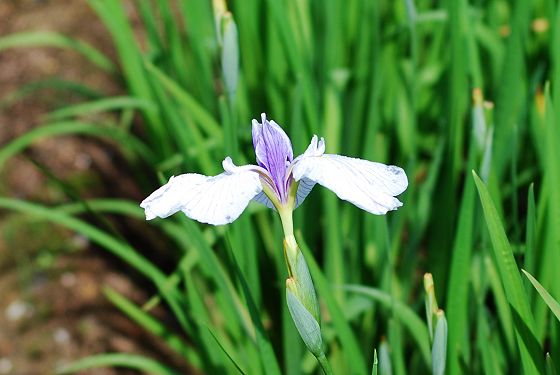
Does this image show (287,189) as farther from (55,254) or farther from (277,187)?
(55,254)

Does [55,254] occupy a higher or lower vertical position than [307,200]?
lower

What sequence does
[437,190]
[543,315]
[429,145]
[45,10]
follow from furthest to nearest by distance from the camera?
[45,10]
[429,145]
[437,190]
[543,315]

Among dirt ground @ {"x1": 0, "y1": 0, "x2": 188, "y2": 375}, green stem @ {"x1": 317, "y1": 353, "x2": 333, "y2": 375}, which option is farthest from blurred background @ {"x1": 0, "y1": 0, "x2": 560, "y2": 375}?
green stem @ {"x1": 317, "y1": 353, "x2": 333, "y2": 375}

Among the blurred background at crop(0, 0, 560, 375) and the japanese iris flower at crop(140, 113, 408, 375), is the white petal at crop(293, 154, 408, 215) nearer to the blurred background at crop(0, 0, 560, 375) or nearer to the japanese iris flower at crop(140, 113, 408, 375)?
the japanese iris flower at crop(140, 113, 408, 375)

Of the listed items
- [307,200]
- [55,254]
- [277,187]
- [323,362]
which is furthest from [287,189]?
[55,254]

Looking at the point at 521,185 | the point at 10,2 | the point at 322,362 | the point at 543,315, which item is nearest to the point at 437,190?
the point at 521,185

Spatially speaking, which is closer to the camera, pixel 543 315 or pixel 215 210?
pixel 215 210

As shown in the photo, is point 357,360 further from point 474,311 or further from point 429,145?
point 429,145
